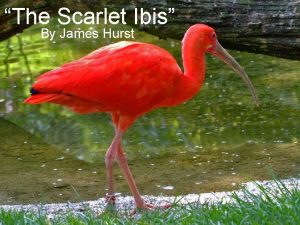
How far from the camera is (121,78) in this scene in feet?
16.3

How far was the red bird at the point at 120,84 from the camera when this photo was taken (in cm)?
483

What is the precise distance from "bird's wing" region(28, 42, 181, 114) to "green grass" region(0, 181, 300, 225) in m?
0.83

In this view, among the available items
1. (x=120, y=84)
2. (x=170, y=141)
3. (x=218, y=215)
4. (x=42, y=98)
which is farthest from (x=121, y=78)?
(x=170, y=141)

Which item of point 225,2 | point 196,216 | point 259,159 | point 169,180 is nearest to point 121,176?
point 169,180

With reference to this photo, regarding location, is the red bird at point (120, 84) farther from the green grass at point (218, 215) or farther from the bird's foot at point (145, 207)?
the green grass at point (218, 215)

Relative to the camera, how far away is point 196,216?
4133 mm

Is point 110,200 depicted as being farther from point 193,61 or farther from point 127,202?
point 193,61

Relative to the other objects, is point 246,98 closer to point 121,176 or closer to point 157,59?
point 121,176

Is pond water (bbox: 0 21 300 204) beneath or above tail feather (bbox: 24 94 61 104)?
beneath

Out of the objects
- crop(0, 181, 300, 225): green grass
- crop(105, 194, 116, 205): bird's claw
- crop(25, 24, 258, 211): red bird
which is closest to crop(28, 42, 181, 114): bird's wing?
crop(25, 24, 258, 211): red bird

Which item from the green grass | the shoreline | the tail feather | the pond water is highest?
the tail feather

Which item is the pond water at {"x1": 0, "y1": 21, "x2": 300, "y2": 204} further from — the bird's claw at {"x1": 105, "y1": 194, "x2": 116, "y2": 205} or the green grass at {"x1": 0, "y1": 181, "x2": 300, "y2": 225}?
the green grass at {"x1": 0, "y1": 181, "x2": 300, "y2": 225}

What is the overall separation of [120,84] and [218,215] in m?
1.21

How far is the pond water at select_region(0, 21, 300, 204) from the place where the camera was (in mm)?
6219
